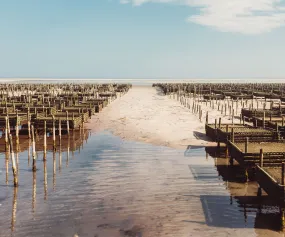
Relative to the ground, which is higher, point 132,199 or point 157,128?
point 157,128

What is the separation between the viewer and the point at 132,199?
15.9 metres

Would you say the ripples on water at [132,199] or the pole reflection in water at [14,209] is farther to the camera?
the pole reflection in water at [14,209]

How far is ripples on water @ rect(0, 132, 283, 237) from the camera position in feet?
42.6

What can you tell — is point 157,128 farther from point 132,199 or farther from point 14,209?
point 14,209

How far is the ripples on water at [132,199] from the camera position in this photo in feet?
42.6

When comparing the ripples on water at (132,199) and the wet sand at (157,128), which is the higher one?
the wet sand at (157,128)

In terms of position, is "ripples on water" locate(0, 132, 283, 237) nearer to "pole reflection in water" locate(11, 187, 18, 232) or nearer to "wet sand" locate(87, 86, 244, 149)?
"pole reflection in water" locate(11, 187, 18, 232)

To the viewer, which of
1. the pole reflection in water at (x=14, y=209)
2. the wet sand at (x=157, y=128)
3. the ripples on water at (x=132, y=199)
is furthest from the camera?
the wet sand at (x=157, y=128)

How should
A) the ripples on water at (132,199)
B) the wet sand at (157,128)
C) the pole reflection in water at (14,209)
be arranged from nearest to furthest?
the ripples on water at (132,199) < the pole reflection in water at (14,209) < the wet sand at (157,128)

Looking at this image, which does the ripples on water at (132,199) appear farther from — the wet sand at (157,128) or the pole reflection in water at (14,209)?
the wet sand at (157,128)

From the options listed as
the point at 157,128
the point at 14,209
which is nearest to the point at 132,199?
the point at 14,209

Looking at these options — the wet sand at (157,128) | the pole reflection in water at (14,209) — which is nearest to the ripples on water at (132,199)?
the pole reflection in water at (14,209)

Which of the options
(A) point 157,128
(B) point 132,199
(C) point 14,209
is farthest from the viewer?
(A) point 157,128

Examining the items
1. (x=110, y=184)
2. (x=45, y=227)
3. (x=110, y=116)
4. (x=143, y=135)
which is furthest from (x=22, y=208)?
(x=110, y=116)
